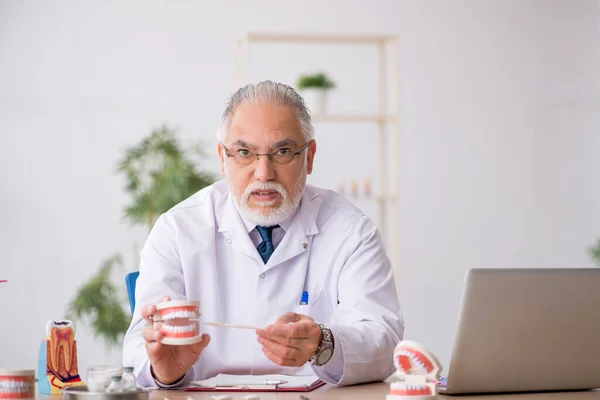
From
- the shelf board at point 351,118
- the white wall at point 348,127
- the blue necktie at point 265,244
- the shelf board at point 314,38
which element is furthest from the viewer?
the white wall at point 348,127

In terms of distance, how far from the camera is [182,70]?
4.90m

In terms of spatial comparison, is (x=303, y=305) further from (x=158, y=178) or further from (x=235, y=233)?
(x=158, y=178)

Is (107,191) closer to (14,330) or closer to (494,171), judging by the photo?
(14,330)

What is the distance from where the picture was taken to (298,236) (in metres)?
2.33

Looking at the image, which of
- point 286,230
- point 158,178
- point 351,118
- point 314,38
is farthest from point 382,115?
point 286,230

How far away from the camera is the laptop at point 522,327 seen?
1583 millimetres

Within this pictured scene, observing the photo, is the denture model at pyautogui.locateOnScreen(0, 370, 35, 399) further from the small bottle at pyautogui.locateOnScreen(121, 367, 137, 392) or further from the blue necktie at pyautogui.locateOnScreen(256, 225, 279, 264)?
the blue necktie at pyautogui.locateOnScreen(256, 225, 279, 264)

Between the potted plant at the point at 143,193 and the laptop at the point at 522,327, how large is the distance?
2.69 m

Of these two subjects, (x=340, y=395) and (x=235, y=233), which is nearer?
(x=340, y=395)

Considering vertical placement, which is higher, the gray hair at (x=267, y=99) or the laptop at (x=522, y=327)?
the gray hair at (x=267, y=99)

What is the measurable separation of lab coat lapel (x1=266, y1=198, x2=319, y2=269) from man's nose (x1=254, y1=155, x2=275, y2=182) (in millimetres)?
165

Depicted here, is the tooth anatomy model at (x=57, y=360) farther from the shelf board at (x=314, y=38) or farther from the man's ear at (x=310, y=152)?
the shelf board at (x=314, y=38)

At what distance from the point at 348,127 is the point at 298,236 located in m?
2.85

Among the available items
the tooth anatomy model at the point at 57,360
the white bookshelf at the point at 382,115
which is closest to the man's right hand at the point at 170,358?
the tooth anatomy model at the point at 57,360
